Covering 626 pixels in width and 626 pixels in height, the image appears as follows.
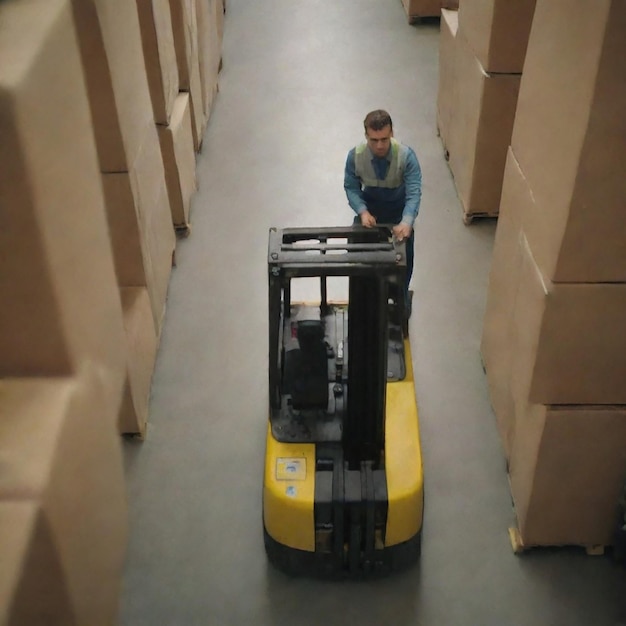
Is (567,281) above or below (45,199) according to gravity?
below

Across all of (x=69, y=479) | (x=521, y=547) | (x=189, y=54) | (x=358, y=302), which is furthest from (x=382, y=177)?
A: (x=69, y=479)

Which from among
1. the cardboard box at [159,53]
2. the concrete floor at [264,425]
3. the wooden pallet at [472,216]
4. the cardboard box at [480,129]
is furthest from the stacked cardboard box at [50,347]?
the wooden pallet at [472,216]

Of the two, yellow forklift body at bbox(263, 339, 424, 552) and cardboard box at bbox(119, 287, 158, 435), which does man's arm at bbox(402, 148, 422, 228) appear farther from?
cardboard box at bbox(119, 287, 158, 435)

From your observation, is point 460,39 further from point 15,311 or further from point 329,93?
point 15,311

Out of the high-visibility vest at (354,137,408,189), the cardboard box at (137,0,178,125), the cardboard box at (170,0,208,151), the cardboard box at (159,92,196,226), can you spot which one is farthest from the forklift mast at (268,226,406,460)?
the cardboard box at (170,0,208,151)

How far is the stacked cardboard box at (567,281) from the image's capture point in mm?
2188

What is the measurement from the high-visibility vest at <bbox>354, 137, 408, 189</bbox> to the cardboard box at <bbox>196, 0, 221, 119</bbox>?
8.40 feet

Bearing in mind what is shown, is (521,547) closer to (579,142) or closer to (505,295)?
(505,295)

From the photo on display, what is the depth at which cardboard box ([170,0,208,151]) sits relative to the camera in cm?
476

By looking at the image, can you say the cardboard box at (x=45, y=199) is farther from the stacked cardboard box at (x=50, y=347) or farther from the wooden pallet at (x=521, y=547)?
the wooden pallet at (x=521, y=547)

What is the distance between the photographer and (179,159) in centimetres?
457

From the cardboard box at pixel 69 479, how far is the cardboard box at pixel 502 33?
126 inches

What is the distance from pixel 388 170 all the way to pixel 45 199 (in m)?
2.13

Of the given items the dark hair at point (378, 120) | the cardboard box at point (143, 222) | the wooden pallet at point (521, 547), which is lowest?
the wooden pallet at point (521, 547)
